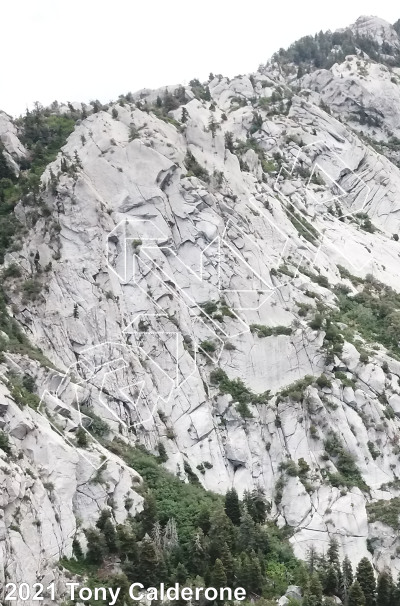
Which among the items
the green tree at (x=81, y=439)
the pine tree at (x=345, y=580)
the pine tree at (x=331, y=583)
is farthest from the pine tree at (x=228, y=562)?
the green tree at (x=81, y=439)

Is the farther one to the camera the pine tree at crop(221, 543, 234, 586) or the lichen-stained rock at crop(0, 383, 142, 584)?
the pine tree at crop(221, 543, 234, 586)

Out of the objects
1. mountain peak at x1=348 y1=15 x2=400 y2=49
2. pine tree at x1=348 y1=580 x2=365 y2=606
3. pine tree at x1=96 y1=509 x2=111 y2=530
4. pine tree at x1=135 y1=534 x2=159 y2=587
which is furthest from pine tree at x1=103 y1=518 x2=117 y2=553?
mountain peak at x1=348 y1=15 x2=400 y2=49

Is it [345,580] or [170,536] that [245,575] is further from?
[345,580]

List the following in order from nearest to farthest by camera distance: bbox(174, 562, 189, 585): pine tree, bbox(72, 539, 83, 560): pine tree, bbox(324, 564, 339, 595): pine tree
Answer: bbox(72, 539, 83, 560): pine tree → bbox(174, 562, 189, 585): pine tree → bbox(324, 564, 339, 595): pine tree

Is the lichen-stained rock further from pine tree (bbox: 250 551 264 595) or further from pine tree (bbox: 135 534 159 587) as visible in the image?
pine tree (bbox: 250 551 264 595)

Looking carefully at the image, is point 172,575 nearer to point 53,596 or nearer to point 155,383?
point 53,596

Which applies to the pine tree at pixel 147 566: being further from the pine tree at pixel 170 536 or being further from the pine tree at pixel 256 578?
the pine tree at pixel 256 578
